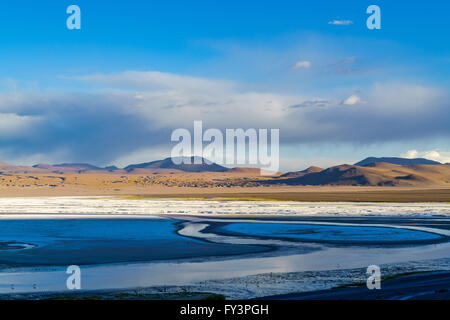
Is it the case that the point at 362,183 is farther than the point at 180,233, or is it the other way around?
the point at 362,183

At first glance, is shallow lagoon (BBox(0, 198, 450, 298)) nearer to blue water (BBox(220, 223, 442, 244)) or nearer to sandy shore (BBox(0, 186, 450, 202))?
blue water (BBox(220, 223, 442, 244))

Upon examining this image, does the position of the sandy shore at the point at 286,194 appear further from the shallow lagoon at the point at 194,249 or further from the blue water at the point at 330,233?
the shallow lagoon at the point at 194,249

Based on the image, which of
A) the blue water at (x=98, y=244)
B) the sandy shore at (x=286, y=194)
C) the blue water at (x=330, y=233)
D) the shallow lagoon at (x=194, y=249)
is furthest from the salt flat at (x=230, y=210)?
the sandy shore at (x=286, y=194)

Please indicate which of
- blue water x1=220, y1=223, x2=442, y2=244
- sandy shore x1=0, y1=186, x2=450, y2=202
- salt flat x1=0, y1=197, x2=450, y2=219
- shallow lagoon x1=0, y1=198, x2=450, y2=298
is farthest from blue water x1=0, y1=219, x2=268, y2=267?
sandy shore x1=0, y1=186, x2=450, y2=202

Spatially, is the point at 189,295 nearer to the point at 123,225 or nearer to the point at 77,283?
the point at 77,283
